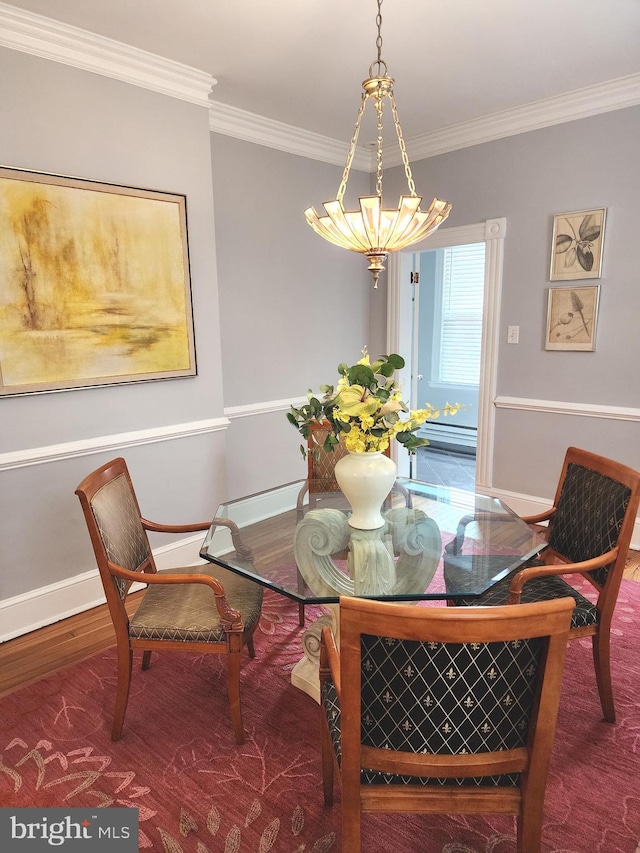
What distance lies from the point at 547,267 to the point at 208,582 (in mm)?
3000

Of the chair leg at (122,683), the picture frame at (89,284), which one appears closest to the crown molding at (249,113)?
the picture frame at (89,284)

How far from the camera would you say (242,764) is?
6.14ft

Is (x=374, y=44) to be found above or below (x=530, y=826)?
above

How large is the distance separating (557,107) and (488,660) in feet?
11.5

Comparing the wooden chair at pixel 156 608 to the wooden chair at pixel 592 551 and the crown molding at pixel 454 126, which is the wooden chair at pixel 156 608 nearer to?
the wooden chair at pixel 592 551

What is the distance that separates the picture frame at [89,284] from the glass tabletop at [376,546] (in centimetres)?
101

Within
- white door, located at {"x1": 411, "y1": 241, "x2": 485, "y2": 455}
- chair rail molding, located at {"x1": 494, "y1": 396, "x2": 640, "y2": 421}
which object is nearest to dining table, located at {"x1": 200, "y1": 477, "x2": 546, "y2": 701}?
chair rail molding, located at {"x1": 494, "y1": 396, "x2": 640, "y2": 421}

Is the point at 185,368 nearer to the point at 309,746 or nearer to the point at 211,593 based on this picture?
the point at 211,593

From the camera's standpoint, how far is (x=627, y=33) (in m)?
2.60

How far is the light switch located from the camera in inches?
151

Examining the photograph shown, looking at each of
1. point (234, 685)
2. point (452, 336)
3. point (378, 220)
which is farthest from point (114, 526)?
point (452, 336)

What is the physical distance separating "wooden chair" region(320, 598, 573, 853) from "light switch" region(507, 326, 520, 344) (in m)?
3.05

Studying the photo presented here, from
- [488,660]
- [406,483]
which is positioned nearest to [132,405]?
[406,483]

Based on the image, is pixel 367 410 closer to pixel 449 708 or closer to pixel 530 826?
pixel 449 708
